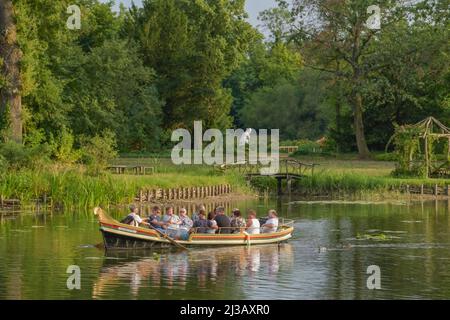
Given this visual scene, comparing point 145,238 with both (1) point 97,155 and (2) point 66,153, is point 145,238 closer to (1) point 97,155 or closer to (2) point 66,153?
(1) point 97,155

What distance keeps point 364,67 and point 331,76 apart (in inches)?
119

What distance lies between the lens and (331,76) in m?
84.2

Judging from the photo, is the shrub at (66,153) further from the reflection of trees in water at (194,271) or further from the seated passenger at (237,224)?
the reflection of trees in water at (194,271)

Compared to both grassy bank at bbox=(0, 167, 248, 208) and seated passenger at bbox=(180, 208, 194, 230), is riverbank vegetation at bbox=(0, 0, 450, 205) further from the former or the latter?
seated passenger at bbox=(180, 208, 194, 230)

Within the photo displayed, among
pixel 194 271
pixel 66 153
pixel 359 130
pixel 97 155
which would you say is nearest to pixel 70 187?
pixel 97 155

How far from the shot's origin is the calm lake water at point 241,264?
27.7m

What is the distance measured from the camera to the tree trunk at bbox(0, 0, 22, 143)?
185 feet

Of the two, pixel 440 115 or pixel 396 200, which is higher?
pixel 440 115

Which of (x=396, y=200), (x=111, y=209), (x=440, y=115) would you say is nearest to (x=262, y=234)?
(x=111, y=209)

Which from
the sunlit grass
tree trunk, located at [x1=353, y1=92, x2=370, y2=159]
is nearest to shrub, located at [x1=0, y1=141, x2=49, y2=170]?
the sunlit grass

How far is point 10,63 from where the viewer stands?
56844 millimetres

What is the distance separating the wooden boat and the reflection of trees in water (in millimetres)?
287

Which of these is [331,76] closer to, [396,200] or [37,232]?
[396,200]

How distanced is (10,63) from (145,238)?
81.9 feet
